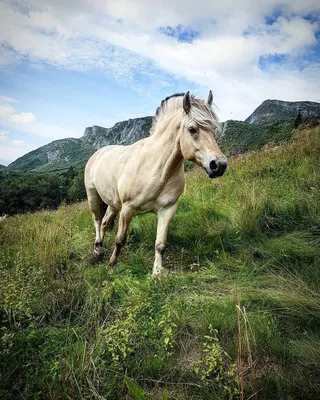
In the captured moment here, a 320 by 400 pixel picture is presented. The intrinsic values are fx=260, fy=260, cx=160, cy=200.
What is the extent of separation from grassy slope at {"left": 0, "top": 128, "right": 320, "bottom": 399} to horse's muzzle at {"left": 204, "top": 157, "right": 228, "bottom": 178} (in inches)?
40.2

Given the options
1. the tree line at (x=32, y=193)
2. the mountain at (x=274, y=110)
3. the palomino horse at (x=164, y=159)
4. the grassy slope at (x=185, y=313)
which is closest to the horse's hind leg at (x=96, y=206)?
the grassy slope at (x=185, y=313)

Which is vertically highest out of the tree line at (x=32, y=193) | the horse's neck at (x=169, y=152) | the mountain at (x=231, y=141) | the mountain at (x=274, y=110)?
the mountain at (x=274, y=110)

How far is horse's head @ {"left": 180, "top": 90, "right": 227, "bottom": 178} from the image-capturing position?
3.10m

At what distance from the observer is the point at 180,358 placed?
2.07 meters

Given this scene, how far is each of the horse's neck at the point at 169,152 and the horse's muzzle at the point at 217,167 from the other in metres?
0.80

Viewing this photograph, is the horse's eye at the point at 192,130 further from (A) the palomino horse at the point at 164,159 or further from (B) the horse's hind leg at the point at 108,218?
(B) the horse's hind leg at the point at 108,218

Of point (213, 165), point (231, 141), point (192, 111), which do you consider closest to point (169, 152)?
point (192, 111)

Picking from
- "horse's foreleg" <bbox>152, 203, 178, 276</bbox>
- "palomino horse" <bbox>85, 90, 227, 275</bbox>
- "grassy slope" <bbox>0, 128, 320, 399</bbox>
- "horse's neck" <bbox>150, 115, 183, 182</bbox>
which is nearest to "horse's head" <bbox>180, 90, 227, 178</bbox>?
"palomino horse" <bbox>85, 90, 227, 275</bbox>

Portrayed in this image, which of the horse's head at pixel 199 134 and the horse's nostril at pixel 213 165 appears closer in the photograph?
the horse's nostril at pixel 213 165

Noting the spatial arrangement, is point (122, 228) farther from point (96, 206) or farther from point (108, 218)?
point (96, 206)

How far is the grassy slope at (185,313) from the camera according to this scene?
1.84 metres

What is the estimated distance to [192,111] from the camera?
11.1ft

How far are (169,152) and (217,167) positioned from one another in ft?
3.41

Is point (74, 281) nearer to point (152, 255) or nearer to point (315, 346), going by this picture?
point (152, 255)
